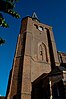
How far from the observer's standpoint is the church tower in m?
19.8

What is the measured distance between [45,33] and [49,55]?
227 inches

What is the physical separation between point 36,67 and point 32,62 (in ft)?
3.55

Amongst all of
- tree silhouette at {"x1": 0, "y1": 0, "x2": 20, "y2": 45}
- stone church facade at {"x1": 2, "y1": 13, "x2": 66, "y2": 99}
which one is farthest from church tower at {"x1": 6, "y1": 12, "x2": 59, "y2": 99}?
tree silhouette at {"x1": 0, "y1": 0, "x2": 20, "y2": 45}

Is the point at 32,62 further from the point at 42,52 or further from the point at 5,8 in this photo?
the point at 5,8

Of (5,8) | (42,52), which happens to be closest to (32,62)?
(42,52)

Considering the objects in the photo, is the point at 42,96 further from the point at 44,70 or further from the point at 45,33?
the point at 45,33

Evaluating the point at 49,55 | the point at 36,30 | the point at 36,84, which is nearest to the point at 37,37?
the point at 36,30

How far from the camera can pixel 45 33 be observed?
31.3m

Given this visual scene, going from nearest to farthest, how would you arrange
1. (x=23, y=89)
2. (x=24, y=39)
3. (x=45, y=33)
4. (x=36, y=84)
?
(x=23, y=89) < (x=36, y=84) < (x=24, y=39) < (x=45, y=33)

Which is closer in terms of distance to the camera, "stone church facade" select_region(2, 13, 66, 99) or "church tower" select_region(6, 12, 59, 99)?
"stone church facade" select_region(2, 13, 66, 99)

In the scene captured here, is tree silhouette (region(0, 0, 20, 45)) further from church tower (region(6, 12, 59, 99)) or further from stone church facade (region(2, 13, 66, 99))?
church tower (region(6, 12, 59, 99))

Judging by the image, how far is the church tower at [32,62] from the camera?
19.8 m

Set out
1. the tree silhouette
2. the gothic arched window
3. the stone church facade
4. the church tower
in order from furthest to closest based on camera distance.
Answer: the gothic arched window → the church tower → the stone church facade → the tree silhouette

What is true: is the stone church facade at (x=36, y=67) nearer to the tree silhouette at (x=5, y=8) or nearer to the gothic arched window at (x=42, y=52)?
the gothic arched window at (x=42, y=52)
